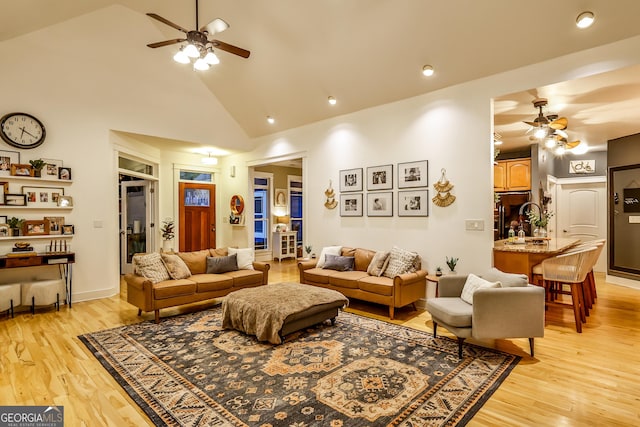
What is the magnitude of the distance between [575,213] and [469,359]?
6.80 m

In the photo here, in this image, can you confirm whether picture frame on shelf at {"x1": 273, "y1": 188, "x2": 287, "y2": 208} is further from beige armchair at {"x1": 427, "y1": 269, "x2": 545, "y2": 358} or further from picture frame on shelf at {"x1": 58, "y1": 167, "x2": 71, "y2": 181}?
beige armchair at {"x1": 427, "y1": 269, "x2": 545, "y2": 358}

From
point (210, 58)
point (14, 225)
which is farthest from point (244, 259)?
point (14, 225)

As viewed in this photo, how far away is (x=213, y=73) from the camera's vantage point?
241 inches

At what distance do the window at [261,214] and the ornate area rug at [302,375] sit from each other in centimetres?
549

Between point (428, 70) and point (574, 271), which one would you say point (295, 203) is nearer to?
point (428, 70)

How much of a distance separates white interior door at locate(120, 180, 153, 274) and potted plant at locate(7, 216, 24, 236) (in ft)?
→ 8.44

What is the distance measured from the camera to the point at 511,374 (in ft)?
9.32

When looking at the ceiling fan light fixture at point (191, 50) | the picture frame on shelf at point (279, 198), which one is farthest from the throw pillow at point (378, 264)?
the picture frame on shelf at point (279, 198)

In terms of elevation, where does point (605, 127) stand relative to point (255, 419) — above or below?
above

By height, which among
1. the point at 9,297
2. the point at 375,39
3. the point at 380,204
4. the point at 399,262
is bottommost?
the point at 9,297

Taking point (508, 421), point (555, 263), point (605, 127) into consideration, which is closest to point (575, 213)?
point (605, 127)

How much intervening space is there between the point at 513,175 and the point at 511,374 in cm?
524

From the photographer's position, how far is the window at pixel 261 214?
31.0 feet

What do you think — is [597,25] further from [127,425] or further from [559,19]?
[127,425]
